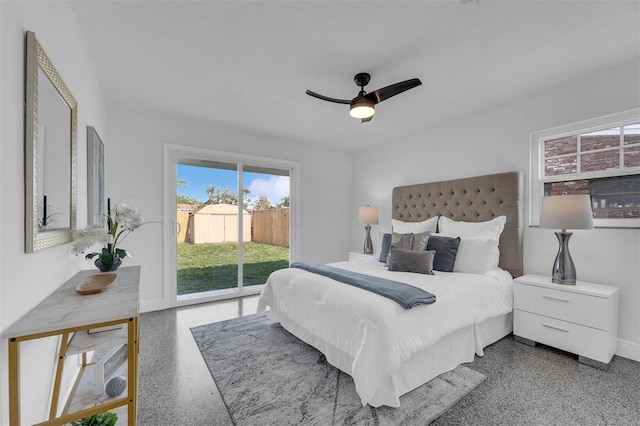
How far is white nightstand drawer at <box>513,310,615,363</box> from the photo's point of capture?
7.21ft

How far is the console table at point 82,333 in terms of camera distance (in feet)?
3.26

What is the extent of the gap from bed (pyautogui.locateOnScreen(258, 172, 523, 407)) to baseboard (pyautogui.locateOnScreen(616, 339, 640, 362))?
2.55ft

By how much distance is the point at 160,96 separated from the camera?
304cm

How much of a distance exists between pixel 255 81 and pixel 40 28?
1.59 meters

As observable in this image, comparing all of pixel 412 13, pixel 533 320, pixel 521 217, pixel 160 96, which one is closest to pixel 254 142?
pixel 160 96

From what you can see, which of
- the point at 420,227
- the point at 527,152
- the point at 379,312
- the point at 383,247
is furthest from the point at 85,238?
the point at 527,152

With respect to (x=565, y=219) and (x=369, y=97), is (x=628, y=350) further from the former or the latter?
(x=369, y=97)

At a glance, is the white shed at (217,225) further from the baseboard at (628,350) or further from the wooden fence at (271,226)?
the baseboard at (628,350)

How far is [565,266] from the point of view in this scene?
98.1 inches

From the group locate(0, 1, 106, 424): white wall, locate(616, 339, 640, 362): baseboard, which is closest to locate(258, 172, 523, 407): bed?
locate(616, 339, 640, 362): baseboard

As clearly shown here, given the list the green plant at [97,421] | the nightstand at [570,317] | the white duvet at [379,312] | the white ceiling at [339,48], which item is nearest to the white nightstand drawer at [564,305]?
the nightstand at [570,317]

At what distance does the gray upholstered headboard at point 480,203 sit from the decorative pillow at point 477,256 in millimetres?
257

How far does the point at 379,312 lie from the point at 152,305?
3119mm

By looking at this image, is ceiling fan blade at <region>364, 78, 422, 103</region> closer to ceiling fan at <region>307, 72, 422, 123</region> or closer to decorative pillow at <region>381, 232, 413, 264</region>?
ceiling fan at <region>307, 72, 422, 123</region>
